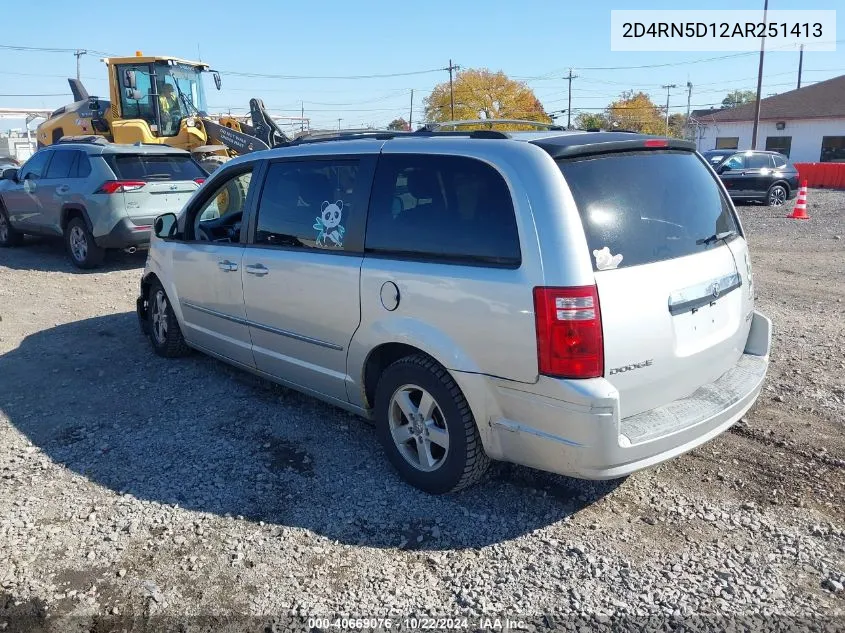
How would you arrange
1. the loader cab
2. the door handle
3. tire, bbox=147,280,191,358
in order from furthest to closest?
the loader cab → tire, bbox=147,280,191,358 → the door handle

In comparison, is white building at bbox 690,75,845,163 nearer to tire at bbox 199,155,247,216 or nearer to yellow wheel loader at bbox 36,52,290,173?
yellow wheel loader at bbox 36,52,290,173

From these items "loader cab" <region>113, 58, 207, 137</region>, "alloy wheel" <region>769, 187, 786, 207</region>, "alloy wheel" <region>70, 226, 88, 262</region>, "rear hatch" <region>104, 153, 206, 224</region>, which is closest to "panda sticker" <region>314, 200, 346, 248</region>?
"rear hatch" <region>104, 153, 206, 224</region>

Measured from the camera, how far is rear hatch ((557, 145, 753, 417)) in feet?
9.91

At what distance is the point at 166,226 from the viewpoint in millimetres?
5648

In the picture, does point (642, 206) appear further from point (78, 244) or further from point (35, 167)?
point (35, 167)

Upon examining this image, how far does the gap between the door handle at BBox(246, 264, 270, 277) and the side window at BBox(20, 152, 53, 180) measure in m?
8.18

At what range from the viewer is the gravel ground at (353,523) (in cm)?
288

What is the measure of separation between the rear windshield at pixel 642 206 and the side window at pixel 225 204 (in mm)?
2707

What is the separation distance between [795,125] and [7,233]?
43.6 m

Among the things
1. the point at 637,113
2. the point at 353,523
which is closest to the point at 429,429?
the point at 353,523

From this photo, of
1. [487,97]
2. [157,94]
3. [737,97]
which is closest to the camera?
[157,94]

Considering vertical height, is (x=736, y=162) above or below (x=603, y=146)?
below

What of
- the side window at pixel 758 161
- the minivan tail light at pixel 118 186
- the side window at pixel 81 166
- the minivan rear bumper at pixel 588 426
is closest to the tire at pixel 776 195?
the side window at pixel 758 161

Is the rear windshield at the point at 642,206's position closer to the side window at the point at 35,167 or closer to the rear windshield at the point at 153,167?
the rear windshield at the point at 153,167
